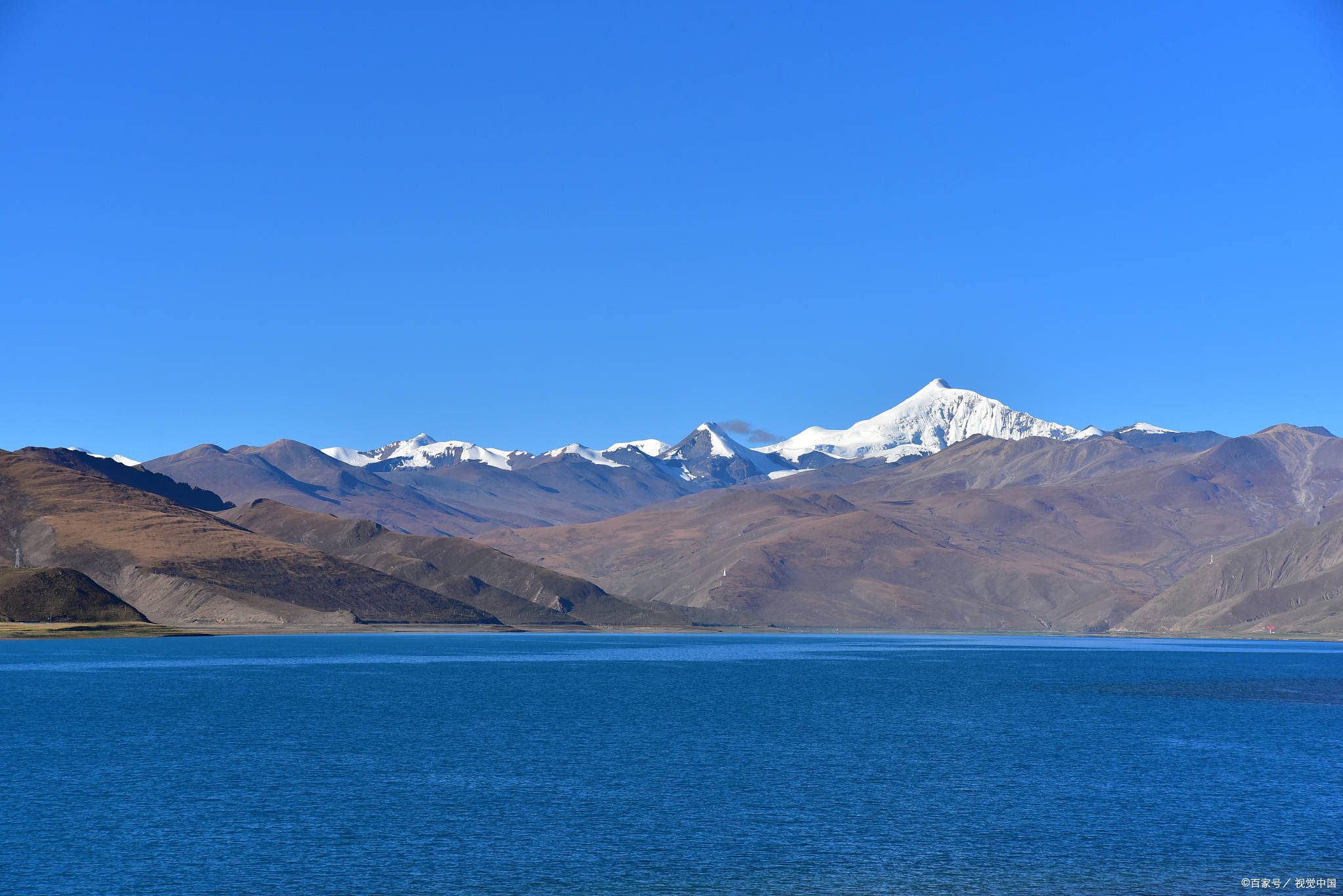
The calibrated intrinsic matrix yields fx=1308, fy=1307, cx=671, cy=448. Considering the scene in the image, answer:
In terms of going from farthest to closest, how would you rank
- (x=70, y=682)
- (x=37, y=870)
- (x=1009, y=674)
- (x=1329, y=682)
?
1. (x=1009, y=674)
2. (x=1329, y=682)
3. (x=70, y=682)
4. (x=37, y=870)

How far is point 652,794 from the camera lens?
236 feet

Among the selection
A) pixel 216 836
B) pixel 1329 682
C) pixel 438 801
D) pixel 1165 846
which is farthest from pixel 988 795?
pixel 1329 682

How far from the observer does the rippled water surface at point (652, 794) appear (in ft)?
175

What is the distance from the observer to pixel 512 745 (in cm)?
9231

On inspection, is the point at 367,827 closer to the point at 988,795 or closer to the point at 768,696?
the point at 988,795

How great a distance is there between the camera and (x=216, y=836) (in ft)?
196

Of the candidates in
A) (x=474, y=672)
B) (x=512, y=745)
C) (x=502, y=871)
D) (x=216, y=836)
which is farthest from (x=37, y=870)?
(x=474, y=672)

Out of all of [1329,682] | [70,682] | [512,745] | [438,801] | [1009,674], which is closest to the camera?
[438,801]

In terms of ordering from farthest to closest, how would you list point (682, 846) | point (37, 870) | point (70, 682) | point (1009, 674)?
point (1009, 674) < point (70, 682) < point (682, 846) < point (37, 870)

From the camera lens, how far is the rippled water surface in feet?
175

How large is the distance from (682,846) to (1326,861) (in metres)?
27.6

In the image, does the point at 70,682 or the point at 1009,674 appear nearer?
the point at 70,682

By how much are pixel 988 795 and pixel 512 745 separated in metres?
34.9

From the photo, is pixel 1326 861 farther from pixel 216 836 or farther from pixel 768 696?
pixel 768 696
